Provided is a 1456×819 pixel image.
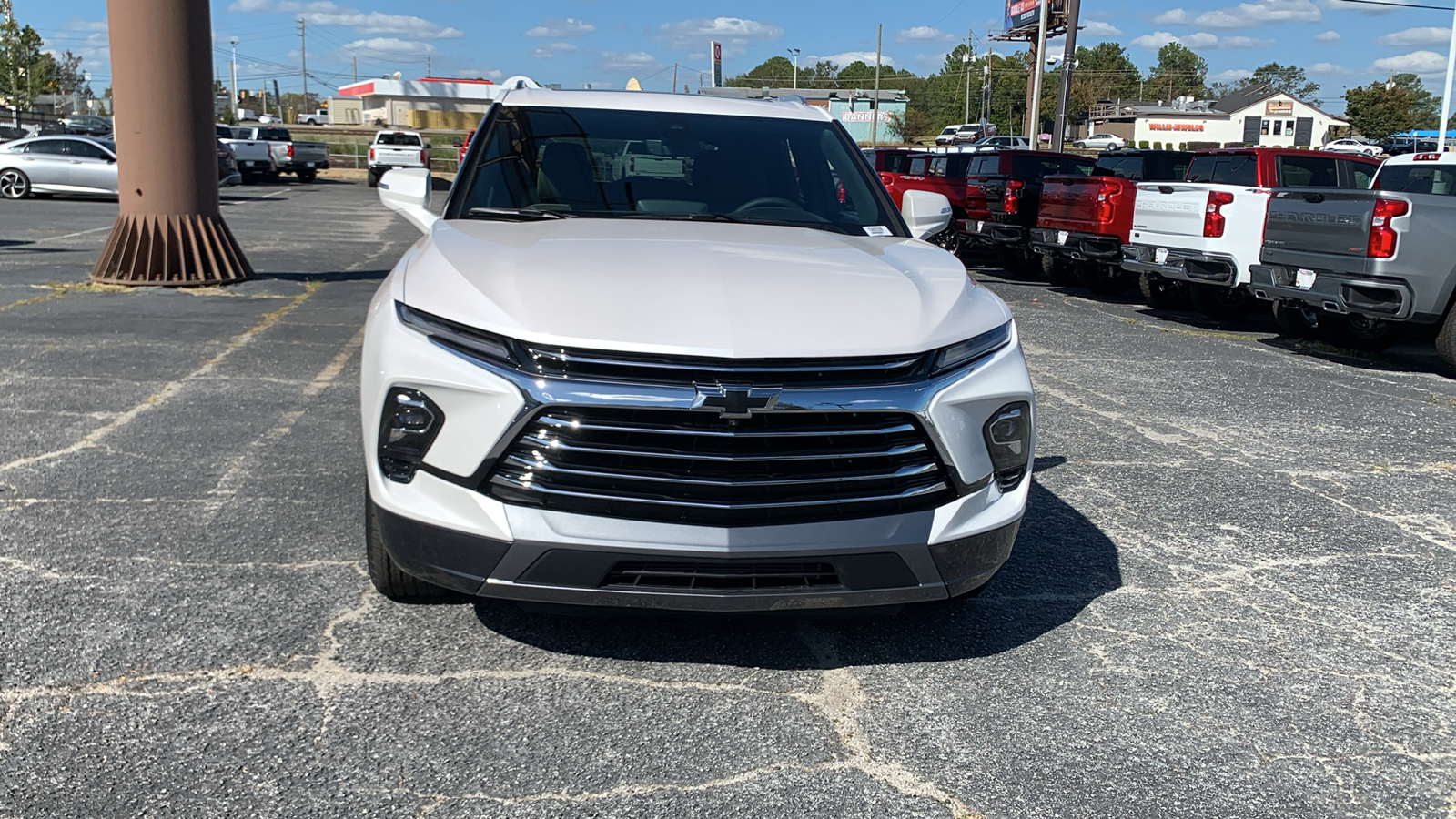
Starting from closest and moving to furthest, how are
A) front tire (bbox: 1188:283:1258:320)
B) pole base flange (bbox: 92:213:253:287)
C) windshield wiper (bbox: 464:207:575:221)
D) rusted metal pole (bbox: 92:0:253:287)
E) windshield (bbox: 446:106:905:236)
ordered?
windshield wiper (bbox: 464:207:575:221) → windshield (bbox: 446:106:905:236) → rusted metal pole (bbox: 92:0:253:287) → pole base flange (bbox: 92:213:253:287) → front tire (bbox: 1188:283:1258:320)

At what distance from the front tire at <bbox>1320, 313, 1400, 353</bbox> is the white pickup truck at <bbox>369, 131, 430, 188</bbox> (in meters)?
27.1

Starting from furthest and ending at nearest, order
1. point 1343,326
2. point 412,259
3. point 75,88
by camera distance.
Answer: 1. point 75,88
2. point 1343,326
3. point 412,259

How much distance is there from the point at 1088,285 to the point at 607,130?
484 inches

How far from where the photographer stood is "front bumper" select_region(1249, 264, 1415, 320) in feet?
31.6

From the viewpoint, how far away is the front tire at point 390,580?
372 centimetres

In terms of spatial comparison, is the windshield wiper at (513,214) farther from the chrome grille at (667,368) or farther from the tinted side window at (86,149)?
the tinted side window at (86,149)

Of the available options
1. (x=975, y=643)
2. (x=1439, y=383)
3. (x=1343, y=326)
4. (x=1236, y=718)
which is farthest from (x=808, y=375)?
(x=1343, y=326)

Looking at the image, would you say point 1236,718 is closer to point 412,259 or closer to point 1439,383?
point 412,259

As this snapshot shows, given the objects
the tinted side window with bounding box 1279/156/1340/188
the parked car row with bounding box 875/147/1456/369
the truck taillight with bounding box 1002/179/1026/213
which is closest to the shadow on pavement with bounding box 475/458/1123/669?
the parked car row with bounding box 875/147/1456/369

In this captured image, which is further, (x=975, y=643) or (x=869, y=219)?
(x=869, y=219)

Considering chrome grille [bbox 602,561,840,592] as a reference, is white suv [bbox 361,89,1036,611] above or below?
above

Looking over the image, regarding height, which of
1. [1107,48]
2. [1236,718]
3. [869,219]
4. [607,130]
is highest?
[1107,48]

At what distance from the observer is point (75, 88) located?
335ft

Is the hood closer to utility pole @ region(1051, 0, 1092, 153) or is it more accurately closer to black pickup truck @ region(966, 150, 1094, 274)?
black pickup truck @ region(966, 150, 1094, 274)
